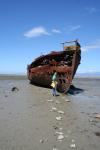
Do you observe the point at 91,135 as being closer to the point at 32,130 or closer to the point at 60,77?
the point at 32,130

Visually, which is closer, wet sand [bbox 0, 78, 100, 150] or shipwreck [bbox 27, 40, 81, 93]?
wet sand [bbox 0, 78, 100, 150]

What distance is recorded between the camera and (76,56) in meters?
19.2

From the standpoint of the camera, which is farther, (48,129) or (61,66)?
(61,66)

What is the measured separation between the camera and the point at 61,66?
20.0 m

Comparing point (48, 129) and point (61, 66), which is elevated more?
point (61, 66)

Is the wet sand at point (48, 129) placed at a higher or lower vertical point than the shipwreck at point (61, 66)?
lower

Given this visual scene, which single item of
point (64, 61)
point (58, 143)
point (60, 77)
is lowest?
point (58, 143)

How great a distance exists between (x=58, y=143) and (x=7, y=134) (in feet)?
5.34

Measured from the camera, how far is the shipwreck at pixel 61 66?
18953 millimetres

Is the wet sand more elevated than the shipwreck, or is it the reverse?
the shipwreck

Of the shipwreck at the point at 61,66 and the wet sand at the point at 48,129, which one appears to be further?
the shipwreck at the point at 61,66

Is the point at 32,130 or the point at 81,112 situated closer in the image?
→ the point at 32,130

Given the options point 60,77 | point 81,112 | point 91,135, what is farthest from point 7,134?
point 60,77

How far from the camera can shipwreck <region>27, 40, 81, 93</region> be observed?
62.2ft
